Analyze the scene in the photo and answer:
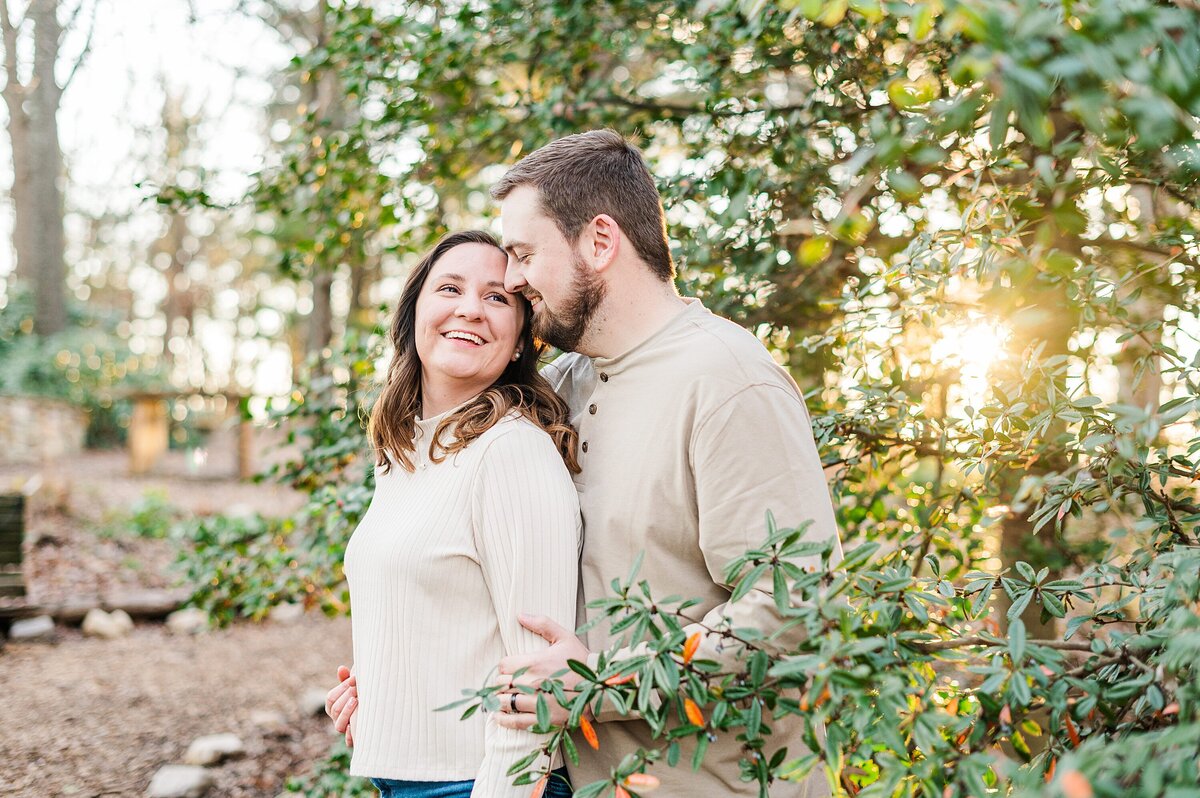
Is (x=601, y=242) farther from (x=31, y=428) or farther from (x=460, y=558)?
(x=31, y=428)

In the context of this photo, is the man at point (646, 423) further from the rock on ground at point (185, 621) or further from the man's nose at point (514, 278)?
the rock on ground at point (185, 621)

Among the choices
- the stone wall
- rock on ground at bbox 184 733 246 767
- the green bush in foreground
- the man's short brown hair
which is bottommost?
rock on ground at bbox 184 733 246 767

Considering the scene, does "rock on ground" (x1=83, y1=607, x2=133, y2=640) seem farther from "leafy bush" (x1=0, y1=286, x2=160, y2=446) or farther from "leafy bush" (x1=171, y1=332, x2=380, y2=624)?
"leafy bush" (x1=0, y1=286, x2=160, y2=446)

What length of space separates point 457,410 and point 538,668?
2.26ft

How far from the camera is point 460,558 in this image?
6.17 feet

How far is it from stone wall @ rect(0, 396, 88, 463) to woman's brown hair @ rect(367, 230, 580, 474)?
11.2m

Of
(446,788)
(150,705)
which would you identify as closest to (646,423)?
(446,788)

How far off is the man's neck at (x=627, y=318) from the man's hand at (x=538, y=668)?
2.14ft

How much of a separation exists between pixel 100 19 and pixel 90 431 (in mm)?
10222

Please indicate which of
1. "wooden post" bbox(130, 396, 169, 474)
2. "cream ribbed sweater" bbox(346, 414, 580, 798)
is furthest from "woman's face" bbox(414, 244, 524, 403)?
"wooden post" bbox(130, 396, 169, 474)

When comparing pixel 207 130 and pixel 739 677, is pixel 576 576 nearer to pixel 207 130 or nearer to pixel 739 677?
pixel 739 677

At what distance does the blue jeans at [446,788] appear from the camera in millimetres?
1838

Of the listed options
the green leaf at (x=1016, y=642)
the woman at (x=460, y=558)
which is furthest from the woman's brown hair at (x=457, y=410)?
the green leaf at (x=1016, y=642)

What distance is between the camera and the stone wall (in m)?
11.9
